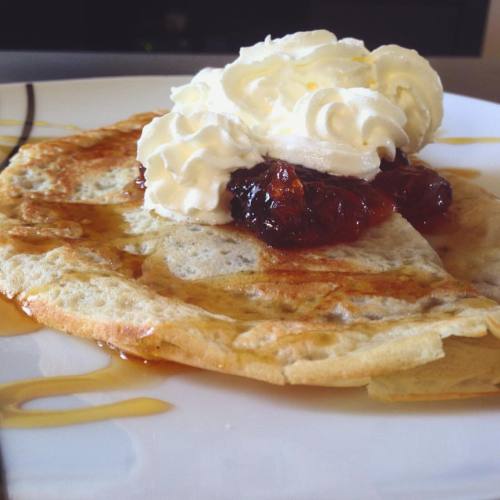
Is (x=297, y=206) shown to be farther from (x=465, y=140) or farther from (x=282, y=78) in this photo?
(x=465, y=140)

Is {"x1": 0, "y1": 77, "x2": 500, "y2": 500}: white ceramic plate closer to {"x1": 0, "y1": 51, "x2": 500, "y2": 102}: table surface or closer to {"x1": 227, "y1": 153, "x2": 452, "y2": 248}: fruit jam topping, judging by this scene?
{"x1": 227, "y1": 153, "x2": 452, "y2": 248}: fruit jam topping

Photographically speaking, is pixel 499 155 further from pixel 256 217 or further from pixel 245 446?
pixel 245 446

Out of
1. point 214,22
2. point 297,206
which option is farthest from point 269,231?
point 214,22

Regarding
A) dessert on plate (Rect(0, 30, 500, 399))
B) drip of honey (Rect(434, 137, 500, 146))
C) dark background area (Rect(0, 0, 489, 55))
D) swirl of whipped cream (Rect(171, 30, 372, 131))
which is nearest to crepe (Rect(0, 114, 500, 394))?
dessert on plate (Rect(0, 30, 500, 399))

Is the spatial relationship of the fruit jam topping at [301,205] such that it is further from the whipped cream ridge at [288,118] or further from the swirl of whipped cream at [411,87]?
the swirl of whipped cream at [411,87]

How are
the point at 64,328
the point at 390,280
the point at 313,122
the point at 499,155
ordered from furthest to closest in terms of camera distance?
the point at 499,155
the point at 313,122
the point at 390,280
the point at 64,328

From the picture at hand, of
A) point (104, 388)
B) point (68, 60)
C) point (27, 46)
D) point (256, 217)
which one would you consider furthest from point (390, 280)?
point (27, 46)

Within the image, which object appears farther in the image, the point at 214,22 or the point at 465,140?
the point at 214,22
